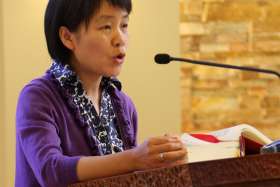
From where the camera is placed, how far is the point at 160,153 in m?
0.84

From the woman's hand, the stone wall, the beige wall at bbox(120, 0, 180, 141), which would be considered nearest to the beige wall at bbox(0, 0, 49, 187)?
the beige wall at bbox(120, 0, 180, 141)

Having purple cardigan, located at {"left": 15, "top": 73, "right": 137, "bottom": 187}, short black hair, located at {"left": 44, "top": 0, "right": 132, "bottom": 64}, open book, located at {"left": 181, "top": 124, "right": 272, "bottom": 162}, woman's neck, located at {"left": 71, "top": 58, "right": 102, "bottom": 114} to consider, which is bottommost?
open book, located at {"left": 181, "top": 124, "right": 272, "bottom": 162}

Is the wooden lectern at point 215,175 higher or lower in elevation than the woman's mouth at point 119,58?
lower

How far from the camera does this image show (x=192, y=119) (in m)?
3.44

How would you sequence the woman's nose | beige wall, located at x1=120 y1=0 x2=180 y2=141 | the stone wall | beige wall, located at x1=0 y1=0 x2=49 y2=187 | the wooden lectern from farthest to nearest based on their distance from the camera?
the stone wall → beige wall, located at x1=120 y1=0 x2=180 y2=141 → beige wall, located at x1=0 y1=0 x2=49 y2=187 → the woman's nose → the wooden lectern

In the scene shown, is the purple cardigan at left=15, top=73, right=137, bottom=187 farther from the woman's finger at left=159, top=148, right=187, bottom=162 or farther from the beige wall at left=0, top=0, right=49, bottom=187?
the beige wall at left=0, top=0, right=49, bottom=187

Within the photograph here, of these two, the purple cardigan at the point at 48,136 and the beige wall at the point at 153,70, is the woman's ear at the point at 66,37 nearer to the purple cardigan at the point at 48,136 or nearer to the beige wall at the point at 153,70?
the purple cardigan at the point at 48,136

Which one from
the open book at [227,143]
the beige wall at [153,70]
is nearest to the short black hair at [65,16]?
the open book at [227,143]

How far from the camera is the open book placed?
1.32 meters

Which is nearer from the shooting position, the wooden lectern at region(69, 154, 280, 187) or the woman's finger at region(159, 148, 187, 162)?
the wooden lectern at region(69, 154, 280, 187)

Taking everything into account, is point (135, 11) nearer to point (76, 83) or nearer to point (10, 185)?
point (10, 185)

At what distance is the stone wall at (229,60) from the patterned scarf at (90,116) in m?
2.10

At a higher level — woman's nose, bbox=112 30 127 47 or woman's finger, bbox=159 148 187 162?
woman's nose, bbox=112 30 127 47

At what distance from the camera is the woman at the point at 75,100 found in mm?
1079
